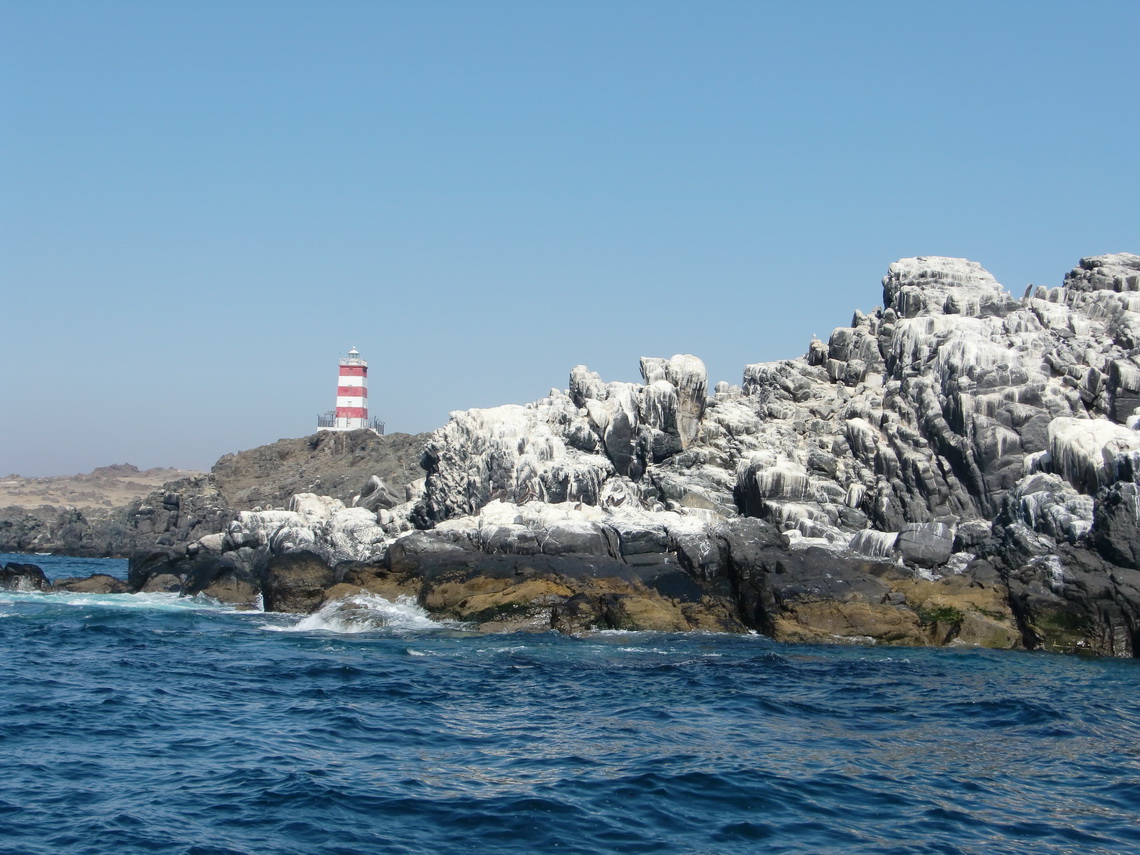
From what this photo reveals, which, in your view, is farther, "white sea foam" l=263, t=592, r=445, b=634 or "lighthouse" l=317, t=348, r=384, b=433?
"lighthouse" l=317, t=348, r=384, b=433

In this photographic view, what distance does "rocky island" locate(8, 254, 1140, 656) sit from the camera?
107ft

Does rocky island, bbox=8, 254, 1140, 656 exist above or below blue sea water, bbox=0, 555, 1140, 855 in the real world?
above

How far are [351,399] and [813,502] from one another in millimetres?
65904

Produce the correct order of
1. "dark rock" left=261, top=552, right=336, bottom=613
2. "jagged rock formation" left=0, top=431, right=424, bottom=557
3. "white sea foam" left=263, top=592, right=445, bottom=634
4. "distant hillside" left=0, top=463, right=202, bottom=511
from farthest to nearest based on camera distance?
1. "distant hillside" left=0, top=463, right=202, bottom=511
2. "jagged rock formation" left=0, top=431, right=424, bottom=557
3. "dark rock" left=261, top=552, right=336, bottom=613
4. "white sea foam" left=263, top=592, right=445, bottom=634

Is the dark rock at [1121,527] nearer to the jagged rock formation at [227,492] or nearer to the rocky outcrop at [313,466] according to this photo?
the jagged rock formation at [227,492]

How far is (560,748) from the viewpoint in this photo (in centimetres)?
1886

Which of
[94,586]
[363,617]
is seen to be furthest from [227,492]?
[363,617]

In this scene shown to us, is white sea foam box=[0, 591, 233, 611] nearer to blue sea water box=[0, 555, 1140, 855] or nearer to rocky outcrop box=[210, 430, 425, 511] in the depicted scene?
blue sea water box=[0, 555, 1140, 855]

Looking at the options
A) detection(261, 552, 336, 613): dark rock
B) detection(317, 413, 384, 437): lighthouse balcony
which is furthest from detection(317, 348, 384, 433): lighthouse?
detection(261, 552, 336, 613): dark rock

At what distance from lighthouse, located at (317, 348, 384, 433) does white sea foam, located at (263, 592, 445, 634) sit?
63.1 metres

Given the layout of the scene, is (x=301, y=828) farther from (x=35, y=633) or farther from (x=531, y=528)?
(x=531, y=528)

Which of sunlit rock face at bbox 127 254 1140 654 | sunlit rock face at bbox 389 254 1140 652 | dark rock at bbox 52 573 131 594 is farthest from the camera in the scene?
dark rock at bbox 52 573 131 594

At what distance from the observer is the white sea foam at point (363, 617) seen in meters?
34.2

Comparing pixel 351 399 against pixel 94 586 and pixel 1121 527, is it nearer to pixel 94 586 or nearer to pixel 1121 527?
pixel 94 586
